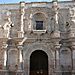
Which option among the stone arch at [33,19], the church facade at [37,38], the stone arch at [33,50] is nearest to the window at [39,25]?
the church facade at [37,38]

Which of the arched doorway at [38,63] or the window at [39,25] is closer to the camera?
the arched doorway at [38,63]

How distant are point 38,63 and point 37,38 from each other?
2190 millimetres

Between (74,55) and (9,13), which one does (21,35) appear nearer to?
(9,13)

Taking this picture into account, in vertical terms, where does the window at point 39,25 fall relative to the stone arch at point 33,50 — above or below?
above

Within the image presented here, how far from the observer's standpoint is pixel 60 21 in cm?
2164

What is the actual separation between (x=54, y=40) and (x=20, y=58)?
129 inches

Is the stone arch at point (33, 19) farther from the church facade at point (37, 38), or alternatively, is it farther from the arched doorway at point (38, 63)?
the arched doorway at point (38, 63)

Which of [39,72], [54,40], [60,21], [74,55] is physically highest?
[60,21]

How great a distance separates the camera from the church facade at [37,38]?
20.7 meters

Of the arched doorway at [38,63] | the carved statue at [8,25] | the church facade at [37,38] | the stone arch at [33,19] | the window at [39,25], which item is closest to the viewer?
the church facade at [37,38]

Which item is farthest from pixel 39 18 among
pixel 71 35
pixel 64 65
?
pixel 64 65

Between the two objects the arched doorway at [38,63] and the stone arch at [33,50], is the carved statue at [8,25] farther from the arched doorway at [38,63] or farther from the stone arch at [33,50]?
the arched doorway at [38,63]

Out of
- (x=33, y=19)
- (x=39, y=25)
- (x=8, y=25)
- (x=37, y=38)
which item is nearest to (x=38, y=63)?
(x=37, y=38)

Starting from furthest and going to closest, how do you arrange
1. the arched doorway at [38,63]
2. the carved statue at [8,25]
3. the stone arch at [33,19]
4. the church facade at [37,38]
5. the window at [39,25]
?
the window at [39,25] → the stone arch at [33,19] → the carved statue at [8,25] → the arched doorway at [38,63] → the church facade at [37,38]
